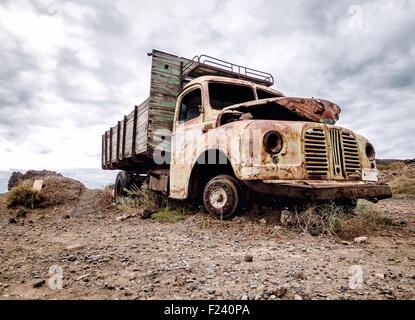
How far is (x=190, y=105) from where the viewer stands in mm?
4773

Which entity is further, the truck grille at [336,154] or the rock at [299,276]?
the truck grille at [336,154]

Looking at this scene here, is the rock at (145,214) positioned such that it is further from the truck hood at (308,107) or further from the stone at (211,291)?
the stone at (211,291)

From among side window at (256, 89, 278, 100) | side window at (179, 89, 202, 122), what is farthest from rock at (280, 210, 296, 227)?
side window at (179, 89, 202, 122)

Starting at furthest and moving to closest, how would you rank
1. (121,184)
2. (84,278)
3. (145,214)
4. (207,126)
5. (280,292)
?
(121,184) < (145,214) < (207,126) < (84,278) < (280,292)

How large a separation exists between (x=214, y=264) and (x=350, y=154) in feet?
8.09

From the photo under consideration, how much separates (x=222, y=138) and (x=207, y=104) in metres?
1.08

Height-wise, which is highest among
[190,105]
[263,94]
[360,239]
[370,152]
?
[263,94]

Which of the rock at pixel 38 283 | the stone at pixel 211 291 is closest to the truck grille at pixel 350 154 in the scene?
the stone at pixel 211 291

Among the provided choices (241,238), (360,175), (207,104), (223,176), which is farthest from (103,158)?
(360,175)

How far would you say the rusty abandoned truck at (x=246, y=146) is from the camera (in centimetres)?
272

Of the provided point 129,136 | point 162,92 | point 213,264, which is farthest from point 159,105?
point 213,264

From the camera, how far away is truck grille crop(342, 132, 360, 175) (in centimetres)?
307

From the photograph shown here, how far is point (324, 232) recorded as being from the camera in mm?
2812

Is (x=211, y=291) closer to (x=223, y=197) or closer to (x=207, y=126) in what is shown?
(x=223, y=197)
